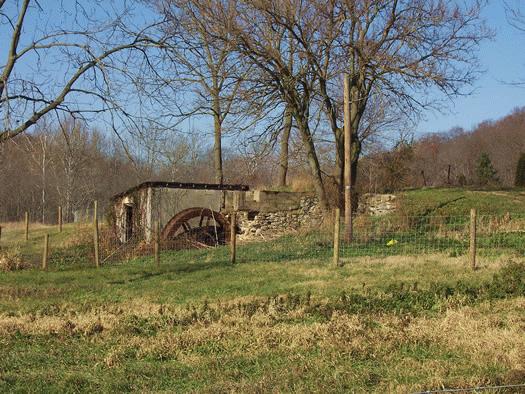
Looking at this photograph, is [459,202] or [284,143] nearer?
[459,202]

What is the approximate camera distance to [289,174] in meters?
35.0

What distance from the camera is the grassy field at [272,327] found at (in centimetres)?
562

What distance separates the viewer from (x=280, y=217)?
25.8 metres

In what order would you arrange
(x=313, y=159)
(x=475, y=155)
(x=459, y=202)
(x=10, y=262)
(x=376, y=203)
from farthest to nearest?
1. (x=475, y=155)
2. (x=376, y=203)
3. (x=459, y=202)
4. (x=313, y=159)
5. (x=10, y=262)

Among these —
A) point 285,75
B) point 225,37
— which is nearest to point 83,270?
point 225,37

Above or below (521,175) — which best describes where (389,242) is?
below

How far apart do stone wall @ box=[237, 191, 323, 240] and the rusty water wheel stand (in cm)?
134

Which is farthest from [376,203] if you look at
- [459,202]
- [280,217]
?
[280,217]

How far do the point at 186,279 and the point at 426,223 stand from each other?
827 centimetres

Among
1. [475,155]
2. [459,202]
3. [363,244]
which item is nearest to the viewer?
[363,244]

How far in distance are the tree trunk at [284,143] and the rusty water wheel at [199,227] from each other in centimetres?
446

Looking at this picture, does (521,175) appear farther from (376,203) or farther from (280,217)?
(280,217)

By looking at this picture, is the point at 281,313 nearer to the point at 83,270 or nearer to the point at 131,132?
the point at 131,132

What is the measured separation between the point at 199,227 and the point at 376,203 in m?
8.00
